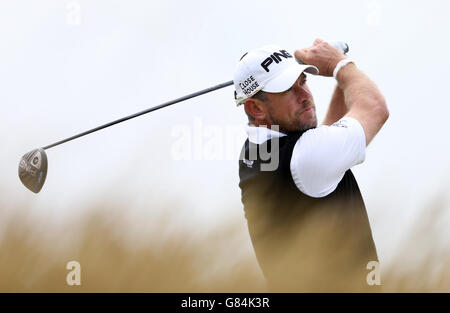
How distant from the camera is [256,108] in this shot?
1.60 metres

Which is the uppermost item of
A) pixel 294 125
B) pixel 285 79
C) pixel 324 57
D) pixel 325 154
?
pixel 324 57

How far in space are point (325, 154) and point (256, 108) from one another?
9.6 inches

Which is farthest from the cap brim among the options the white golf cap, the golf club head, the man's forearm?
the golf club head

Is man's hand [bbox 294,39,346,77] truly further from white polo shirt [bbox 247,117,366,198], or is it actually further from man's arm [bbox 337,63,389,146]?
white polo shirt [bbox 247,117,366,198]

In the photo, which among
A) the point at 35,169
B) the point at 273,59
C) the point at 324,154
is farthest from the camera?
the point at 35,169

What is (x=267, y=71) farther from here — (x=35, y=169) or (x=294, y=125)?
(x=35, y=169)

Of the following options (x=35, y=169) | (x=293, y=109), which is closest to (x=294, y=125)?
(x=293, y=109)

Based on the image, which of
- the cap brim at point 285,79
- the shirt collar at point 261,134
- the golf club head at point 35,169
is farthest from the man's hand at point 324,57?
the golf club head at point 35,169

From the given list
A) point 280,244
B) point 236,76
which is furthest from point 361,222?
point 236,76

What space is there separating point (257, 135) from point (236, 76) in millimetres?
170

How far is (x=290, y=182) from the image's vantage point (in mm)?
1504

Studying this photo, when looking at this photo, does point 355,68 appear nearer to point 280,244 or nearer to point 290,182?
point 290,182

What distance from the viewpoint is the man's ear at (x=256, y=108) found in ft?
5.20

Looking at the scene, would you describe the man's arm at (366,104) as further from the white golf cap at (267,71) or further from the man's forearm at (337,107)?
the man's forearm at (337,107)
